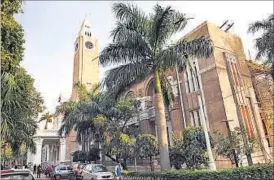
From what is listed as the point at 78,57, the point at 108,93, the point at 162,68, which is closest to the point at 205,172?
the point at 162,68

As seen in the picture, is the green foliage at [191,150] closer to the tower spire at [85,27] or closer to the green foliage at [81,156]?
the green foliage at [81,156]

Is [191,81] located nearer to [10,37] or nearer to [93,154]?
[93,154]

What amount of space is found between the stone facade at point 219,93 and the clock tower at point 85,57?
116ft

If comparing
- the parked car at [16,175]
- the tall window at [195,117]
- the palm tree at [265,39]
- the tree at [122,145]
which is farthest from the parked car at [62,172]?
the palm tree at [265,39]

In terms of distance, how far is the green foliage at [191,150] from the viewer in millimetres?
14547

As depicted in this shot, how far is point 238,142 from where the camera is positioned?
14914 millimetres

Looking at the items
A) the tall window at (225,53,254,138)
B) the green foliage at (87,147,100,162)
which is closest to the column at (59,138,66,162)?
the green foliage at (87,147,100,162)

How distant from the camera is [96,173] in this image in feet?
58.7

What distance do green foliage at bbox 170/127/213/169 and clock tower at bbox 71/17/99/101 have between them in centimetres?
4184

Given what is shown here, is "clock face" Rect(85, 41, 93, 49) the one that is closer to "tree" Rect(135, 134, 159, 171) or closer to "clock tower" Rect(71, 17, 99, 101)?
"clock tower" Rect(71, 17, 99, 101)

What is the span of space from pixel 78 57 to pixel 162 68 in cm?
4867

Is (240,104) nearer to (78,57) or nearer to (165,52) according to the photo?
(165,52)

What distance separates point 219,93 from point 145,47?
8294mm

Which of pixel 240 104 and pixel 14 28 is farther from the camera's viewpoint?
pixel 240 104
